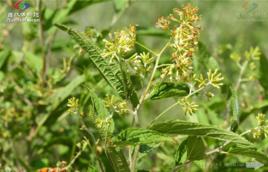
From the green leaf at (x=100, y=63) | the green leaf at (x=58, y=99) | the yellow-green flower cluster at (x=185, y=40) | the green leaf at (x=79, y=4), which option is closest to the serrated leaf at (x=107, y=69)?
the green leaf at (x=100, y=63)

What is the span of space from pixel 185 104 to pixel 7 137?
1.11 metres

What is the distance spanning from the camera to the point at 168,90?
4.86 feet

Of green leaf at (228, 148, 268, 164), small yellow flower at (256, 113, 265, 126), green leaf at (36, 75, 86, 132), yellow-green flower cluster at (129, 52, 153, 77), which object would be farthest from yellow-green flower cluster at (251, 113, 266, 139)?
green leaf at (36, 75, 86, 132)

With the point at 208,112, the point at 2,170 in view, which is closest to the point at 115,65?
the point at 2,170

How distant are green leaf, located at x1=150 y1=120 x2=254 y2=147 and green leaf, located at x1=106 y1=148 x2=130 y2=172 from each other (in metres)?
0.11

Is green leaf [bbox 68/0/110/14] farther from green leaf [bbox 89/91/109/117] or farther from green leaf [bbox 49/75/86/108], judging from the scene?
green leaf [bbox 89/91/109/117]

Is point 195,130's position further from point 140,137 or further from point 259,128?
point 259,128

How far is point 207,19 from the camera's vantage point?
651 centimetres

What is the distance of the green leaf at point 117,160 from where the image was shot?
1362 millimetres

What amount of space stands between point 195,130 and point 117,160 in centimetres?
21

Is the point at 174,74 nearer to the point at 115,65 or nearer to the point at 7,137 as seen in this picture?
the point at 115,65

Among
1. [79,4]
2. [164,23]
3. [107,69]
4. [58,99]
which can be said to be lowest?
[58,99]

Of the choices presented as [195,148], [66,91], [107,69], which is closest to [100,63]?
[107,69]

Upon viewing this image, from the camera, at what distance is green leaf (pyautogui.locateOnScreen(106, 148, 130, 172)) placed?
4.47 ft
